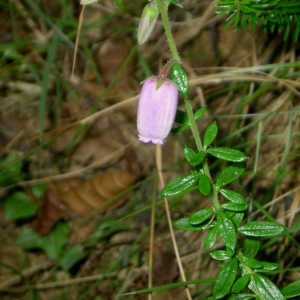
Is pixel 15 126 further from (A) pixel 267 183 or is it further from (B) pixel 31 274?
(A) pixel 267 183

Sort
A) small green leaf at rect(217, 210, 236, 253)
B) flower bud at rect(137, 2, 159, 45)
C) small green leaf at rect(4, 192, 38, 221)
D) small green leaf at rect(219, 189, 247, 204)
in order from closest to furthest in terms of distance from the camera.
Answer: flower bud at rect(137, 2, 159, 45), small green leaf at rect(217, 210, 236, 253), small green leaf at rect(219, 189, 247, 204), small green leaf at rect(4, 192, 38, 221)

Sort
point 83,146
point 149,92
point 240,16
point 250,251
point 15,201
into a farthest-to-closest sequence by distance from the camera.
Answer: point 83,146 < point 15,201 < point 240,16 < point 250,251 < point 149,92

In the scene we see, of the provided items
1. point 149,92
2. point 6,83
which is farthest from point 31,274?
point 149,92

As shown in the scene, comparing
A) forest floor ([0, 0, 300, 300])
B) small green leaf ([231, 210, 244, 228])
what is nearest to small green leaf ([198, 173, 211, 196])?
small green leaf ([231, 210, 244, 228])

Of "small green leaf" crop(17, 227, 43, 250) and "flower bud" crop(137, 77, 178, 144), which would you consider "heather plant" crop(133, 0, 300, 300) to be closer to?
"flower bud" crop(137, 77, 178, 144)

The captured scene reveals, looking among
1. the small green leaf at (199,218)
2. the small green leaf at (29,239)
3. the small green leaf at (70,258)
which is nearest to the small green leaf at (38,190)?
the small green leaf at (29,239)

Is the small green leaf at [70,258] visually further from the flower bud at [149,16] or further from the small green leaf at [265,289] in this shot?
the flower bud at [149,16]
